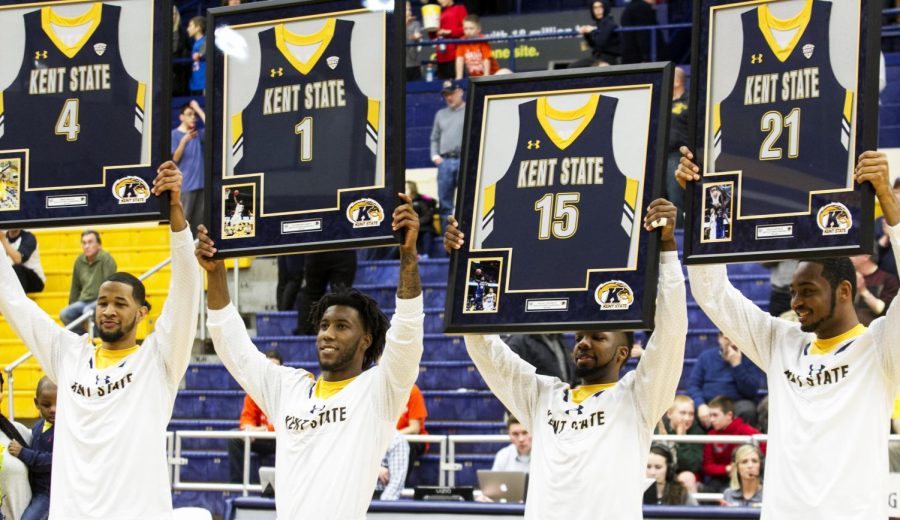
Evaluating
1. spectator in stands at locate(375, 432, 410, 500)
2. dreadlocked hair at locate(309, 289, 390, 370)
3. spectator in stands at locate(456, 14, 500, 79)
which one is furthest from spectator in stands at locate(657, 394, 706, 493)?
spectator in stands at locate(456, 14, 500, 79)

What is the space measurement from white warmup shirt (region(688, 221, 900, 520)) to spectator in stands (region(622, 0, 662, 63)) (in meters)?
10.1

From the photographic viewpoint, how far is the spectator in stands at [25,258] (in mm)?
14125

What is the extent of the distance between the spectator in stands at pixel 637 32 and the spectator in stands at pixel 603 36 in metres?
Result: 0.48

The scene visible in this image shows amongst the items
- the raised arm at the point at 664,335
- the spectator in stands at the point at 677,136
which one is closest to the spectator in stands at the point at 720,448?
the spectator in stands at the point at 677,136

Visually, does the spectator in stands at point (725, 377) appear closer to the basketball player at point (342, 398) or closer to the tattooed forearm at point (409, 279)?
the basketball player at point (342, 398)

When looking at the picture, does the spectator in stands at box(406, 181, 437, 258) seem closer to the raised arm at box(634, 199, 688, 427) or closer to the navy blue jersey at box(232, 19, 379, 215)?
the navy blue jersey at box(232, 19, 379, 215)

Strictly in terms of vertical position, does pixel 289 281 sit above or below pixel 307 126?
below

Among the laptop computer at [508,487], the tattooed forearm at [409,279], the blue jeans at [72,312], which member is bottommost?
the laptop computer at [508,487]

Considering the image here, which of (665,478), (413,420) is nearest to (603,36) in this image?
(413,420)

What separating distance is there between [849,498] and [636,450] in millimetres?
860

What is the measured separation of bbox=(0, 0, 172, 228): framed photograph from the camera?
21.2ft

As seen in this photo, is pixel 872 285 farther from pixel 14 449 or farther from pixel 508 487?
pixel 14 449

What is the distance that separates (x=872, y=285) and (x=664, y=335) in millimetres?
5679

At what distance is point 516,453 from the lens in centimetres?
970
